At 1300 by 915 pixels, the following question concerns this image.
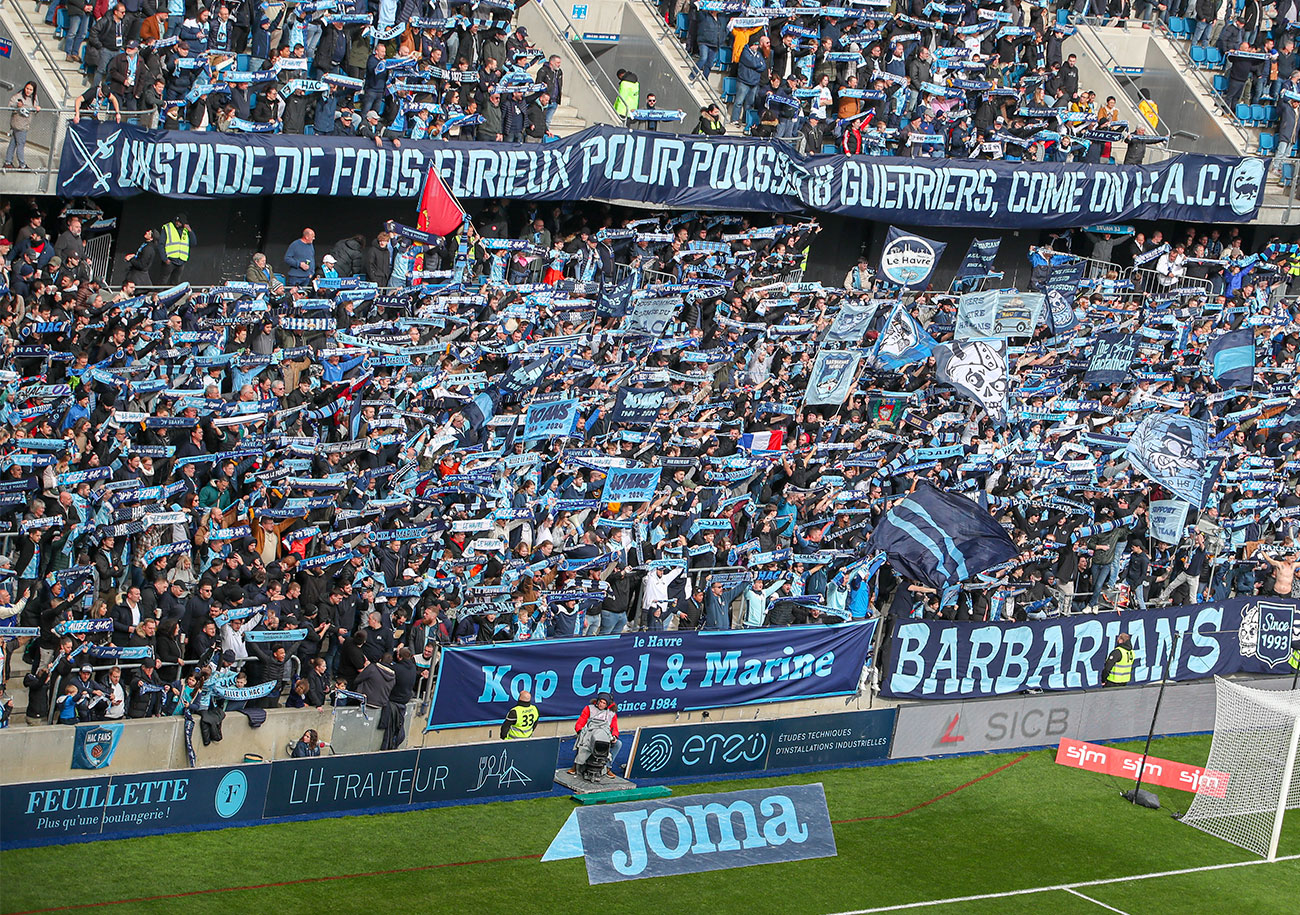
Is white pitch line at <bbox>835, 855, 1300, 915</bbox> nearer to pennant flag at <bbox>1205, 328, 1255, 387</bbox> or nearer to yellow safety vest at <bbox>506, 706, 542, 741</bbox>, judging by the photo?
yellow safety vest at <bbox>506, 706, 542, 741</bbox>

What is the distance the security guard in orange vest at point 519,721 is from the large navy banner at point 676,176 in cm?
849

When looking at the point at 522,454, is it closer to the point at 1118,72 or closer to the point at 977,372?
the point at 977,372

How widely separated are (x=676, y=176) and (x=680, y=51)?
422cm

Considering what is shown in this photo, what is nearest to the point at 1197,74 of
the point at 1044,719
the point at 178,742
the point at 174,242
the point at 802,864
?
the point at 1044,719

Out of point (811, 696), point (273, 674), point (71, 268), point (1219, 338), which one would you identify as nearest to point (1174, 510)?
point (1219, 338)

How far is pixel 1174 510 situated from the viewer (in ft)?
105

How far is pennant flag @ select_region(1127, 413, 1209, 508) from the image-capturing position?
31.7 metres

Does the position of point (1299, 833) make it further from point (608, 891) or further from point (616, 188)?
point (616, 188)

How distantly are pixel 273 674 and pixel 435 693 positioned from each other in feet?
7.42

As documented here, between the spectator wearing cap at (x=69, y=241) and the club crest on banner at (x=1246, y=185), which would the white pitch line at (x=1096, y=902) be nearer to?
the spectator wearing cap at (x=69, y=241)

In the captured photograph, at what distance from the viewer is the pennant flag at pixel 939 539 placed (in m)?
28.7

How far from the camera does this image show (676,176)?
3278 cm

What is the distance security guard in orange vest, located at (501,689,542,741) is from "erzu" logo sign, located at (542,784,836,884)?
421 cm

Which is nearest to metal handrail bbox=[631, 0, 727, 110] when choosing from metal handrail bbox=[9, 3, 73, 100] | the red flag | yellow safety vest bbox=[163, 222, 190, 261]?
the red flag
